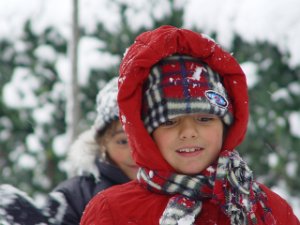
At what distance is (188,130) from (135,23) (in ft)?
12.0

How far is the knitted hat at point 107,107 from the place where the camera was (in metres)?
3.64

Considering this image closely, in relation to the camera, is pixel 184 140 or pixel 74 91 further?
pixel 74 91

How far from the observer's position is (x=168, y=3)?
224 inches

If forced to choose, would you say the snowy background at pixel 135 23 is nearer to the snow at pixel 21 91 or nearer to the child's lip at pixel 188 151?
the snow at pixel 21 91

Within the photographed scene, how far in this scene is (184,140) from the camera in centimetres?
219

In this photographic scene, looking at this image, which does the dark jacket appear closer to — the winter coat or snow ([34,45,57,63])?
the winter coat

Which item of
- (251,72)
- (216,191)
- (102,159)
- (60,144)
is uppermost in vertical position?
(251,72)

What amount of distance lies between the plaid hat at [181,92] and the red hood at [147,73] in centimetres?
3

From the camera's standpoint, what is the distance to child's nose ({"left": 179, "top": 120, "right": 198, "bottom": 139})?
218cm

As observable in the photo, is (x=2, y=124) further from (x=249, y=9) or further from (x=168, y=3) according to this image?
(x=249, y=9)

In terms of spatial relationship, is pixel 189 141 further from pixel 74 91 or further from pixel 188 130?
pixel 74 91

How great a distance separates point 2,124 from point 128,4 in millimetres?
1643

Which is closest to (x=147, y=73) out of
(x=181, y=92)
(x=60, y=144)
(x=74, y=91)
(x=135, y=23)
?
(x=181, y=92)

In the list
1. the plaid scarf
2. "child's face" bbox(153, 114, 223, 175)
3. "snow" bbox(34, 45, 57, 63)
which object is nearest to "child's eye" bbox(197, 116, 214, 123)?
"child's face" bbox(153, 114, 223, 175)
